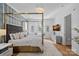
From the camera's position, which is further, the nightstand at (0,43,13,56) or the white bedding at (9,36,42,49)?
the white bedding at (9,36,42,49)

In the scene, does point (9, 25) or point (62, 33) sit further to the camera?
point (62, 33)

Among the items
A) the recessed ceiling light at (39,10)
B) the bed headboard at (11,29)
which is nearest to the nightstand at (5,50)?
the bed headboard at (11,29)

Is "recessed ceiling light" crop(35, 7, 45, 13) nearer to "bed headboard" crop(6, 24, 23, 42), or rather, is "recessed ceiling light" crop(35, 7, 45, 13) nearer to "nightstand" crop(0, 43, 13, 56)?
"bed headboard" crop(6, 24, 23, 42)

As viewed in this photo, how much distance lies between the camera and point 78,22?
4363 mm

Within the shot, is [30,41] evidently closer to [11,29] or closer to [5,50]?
[11,29]

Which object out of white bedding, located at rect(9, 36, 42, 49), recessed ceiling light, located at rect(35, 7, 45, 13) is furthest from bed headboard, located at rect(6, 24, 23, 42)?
recessed ceiling light, located at rect(35, 7, 45, 13)

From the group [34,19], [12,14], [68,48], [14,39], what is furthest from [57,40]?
[12,14]

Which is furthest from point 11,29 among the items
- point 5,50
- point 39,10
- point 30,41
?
point 39,10

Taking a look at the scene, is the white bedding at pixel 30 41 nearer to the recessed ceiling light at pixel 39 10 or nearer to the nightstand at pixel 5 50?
the nightstand at pixel 5 50

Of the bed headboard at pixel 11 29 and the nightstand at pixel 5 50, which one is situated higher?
the bed headboard at pixel 11 29

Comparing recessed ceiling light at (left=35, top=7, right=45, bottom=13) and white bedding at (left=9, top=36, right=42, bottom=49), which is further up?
recessed ceiling light at (left=35, top=7, right=45, bottom=13)

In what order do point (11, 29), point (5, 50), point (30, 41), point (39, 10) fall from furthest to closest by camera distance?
point (30, 41), point (39, 10), point (11, 29), point (5, 50)

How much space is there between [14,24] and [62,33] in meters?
2.35

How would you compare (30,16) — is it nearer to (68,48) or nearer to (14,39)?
(14,39)
